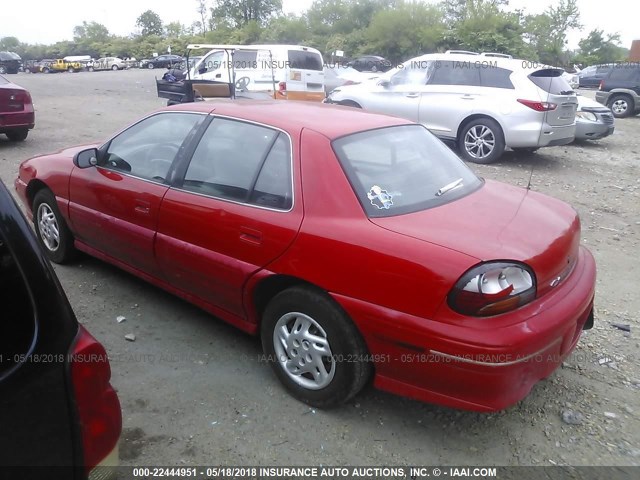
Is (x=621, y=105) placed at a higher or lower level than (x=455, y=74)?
lower

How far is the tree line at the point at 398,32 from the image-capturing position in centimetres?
3794

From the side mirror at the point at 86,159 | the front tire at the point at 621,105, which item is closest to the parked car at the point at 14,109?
the side mirror at the point at 86,159

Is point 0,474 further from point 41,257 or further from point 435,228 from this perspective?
point 435,228

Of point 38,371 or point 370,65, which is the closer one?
point 38,371

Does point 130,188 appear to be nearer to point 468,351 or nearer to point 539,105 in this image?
point 468,351

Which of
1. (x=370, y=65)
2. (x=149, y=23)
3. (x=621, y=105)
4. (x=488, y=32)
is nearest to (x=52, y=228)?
(x=621, y=105)

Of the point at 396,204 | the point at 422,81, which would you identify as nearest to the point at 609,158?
the point at 422,81

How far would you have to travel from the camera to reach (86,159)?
408 cm

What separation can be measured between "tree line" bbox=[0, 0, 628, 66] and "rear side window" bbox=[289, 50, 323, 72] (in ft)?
79.4

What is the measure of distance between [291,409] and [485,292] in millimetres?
1276

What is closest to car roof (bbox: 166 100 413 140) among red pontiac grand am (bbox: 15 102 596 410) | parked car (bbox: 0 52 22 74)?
red pontiac grand am (bbox: 15 102 596 410)

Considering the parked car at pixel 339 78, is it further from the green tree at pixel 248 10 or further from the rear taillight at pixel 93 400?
the green tree at pixel 248 10

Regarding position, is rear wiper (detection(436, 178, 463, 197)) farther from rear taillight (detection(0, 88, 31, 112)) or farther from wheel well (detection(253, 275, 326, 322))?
rear taillight (detection(0, 88, 31, 112))

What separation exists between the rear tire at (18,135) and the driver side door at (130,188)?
22.8 feet
